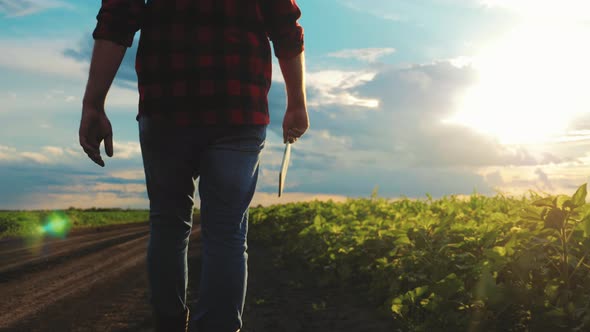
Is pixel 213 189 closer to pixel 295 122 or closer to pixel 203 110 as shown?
pixel 203 110

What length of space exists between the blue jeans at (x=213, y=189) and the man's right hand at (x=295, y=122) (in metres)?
0.33

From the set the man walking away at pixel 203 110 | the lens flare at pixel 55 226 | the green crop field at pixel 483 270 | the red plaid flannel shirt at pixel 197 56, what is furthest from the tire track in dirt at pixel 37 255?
the lens flare at pixel 55 226

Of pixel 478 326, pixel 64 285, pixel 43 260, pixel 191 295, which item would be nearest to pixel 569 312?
pixel 478 326

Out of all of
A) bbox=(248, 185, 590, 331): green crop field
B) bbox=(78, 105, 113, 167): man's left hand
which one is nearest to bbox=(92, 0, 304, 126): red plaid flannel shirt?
bbox=(78, 105, 113, 167): man's left hand

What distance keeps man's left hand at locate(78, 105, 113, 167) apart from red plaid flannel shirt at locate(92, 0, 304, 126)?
0.70 feet

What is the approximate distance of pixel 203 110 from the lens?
2.61 metres

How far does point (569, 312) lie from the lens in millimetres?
2879

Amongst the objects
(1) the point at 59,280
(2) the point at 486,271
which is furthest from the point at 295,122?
(1) the point at 59,280

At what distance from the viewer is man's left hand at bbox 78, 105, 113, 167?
9.21ft

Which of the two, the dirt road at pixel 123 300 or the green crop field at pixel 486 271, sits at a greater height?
the green crop field at pixel 486 271

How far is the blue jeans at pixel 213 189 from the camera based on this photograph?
2.61 metres

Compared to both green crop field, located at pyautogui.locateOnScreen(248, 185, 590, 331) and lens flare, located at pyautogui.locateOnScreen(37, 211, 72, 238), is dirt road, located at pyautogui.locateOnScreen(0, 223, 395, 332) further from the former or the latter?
lens flare, located at pyautogui.locateOnScreen(37, 211, 72, 238)

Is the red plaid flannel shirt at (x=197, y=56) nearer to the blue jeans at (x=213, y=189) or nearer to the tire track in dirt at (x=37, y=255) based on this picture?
the blue jeans at (x=213, y=189)

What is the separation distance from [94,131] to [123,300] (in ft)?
10.4
